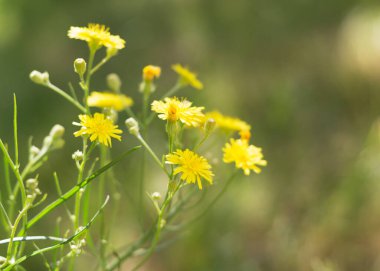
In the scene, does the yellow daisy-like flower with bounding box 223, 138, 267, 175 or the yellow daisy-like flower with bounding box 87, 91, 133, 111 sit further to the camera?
the yellow daisy-like flower with bounding box 87, 91, 133, 111

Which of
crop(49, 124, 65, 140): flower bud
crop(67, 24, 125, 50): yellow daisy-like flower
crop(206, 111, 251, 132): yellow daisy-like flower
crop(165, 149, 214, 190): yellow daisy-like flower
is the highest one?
crop(206, 111, 251, 132): yellow daisy-like flower

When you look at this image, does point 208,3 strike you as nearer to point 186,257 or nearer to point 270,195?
point 270,195

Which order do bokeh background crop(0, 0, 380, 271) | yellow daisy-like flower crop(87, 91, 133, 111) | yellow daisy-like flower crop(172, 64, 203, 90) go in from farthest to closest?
bokeh background crop(0, 0, 380, 271) < yellow daisy-like flower crop(172, 64, 203, 90) < yellow daisy-like flower crop(87, 91, 133, 111)

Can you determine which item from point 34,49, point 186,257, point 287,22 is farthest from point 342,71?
point 34,49

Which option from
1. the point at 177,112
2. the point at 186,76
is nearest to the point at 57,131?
the point at 177,112

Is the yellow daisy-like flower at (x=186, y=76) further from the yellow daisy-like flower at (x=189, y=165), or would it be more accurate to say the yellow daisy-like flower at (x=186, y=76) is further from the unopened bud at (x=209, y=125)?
the yellow daisy-like flower at (x=189, y=165)

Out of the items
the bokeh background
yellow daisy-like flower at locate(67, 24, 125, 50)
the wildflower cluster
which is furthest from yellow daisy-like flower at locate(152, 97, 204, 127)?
the bokeh background

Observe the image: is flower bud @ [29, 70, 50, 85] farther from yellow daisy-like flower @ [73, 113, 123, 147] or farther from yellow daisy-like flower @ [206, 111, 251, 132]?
yellow daisy-like flower @ [206, 111, 251, 132]
